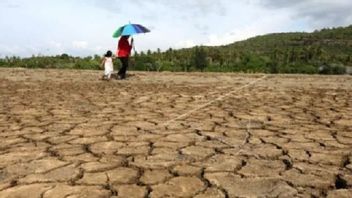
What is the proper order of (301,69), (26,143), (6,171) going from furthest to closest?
(301,69), (26,143), (6,171)

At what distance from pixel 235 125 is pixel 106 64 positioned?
7542mm

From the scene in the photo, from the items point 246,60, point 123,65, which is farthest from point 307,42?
point 123,65

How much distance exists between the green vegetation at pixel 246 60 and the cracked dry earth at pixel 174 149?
1574 cm

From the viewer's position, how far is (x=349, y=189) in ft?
10.5

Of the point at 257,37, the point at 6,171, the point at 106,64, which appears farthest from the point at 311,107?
the point at 257,37

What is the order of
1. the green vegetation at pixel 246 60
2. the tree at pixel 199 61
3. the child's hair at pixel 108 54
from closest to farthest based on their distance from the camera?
the child's hair at pixel 108 54, the green vegetation at pixel 246 60, the tree at pixel 199 61

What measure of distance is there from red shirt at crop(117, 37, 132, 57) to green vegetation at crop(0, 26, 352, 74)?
9963mm

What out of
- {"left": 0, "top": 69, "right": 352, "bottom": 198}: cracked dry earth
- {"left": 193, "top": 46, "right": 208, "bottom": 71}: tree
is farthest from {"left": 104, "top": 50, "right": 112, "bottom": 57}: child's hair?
{"left": 193, "top": 46, "right": 208, "bottom": 71}: tree

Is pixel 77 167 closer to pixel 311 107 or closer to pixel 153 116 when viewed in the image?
pixel 153 116

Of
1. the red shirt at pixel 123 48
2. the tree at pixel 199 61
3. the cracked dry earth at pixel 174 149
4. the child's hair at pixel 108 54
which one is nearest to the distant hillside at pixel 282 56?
the tree at pixel 199 61

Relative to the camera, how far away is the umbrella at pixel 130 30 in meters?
11.7

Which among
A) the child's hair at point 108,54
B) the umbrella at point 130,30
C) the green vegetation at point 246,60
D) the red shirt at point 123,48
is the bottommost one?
the green vegetation at point 246,60

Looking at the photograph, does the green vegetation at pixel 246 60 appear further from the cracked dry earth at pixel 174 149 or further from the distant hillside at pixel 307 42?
the cracked dry earth at pixel 174 149

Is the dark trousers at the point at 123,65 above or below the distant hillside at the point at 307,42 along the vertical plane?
below
